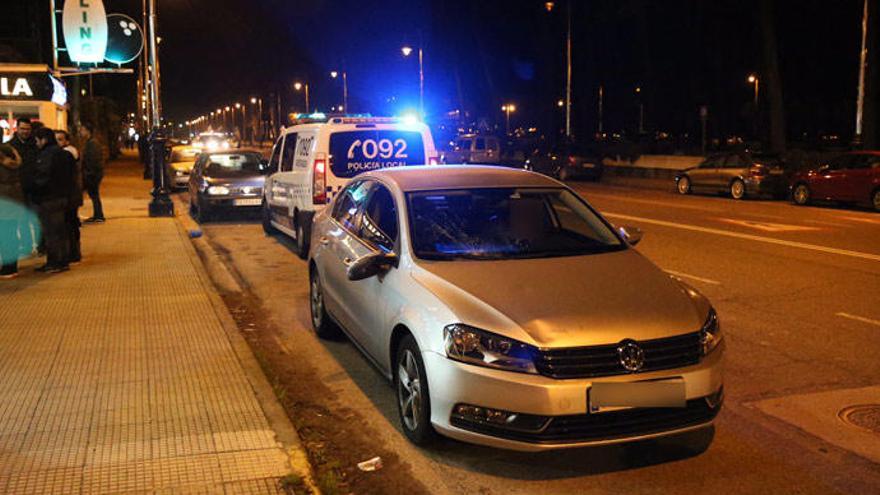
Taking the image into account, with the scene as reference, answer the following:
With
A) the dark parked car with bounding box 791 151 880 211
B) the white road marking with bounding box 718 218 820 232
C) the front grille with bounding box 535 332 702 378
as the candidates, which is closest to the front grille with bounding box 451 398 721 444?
the front grille with bounding box 535 332 702 378

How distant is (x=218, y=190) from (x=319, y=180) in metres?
6.39

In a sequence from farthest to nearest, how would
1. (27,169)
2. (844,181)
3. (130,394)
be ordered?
(844,181)
(27,169)
(130,394)

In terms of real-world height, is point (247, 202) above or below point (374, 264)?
below

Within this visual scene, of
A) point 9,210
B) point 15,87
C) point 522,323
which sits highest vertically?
point 15,87

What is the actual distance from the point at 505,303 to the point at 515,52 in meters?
78.9

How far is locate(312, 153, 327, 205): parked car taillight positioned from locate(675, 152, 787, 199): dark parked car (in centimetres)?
1577

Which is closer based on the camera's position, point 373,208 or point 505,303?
point 505,303

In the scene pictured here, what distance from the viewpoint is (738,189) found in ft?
80.1

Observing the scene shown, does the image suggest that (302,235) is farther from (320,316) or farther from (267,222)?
(320,316)

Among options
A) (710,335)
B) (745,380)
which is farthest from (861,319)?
(710,335)

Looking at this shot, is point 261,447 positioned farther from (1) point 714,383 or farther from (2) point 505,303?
(1) point 714,383

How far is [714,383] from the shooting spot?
4.67m

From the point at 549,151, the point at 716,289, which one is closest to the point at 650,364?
the point at 716,289

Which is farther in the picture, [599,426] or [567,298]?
[567,298]
